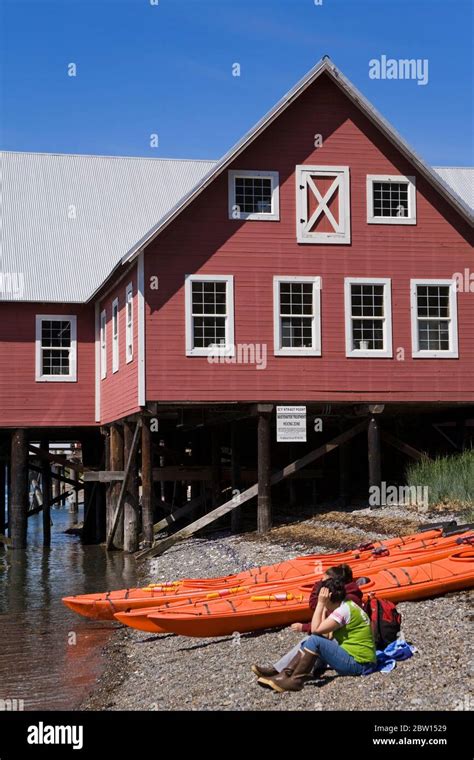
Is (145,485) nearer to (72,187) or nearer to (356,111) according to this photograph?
(356,111)

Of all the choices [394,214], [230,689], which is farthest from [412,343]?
[230,689]

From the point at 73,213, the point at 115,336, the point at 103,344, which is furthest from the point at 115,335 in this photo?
the point at 73,213

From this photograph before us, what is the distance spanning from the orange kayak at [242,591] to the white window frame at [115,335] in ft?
47.4

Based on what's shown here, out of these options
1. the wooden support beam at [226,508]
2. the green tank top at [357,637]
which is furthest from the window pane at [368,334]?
the green tank top at [357,637]

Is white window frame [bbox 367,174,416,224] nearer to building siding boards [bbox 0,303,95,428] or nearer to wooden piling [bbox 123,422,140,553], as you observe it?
wooden piling [bbox 123,422,140,553]

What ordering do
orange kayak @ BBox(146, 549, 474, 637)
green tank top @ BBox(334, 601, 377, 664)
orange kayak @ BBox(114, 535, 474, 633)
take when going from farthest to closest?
orange kayak @ BBox(114, 535, 474, 633) → orange kayak @ BBox(146, 549, 474, 637) → green tank top @ BBox(334, 601, 377, 664)

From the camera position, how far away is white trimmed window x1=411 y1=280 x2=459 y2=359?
28734 mm

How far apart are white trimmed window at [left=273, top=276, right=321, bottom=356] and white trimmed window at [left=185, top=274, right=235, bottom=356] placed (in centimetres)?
113

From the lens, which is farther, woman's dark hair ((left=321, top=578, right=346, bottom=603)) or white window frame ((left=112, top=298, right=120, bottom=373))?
white window frame ((left=112, top=298, right=120, bottom=373))

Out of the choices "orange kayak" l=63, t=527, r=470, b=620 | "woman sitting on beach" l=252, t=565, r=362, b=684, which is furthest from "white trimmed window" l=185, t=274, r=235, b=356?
"woman sitting on beach" l=252, t=565, r=362, b=684

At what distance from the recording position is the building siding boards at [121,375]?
93.2 feet

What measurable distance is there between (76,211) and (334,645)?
2803 cm

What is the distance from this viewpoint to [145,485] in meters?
29.2
